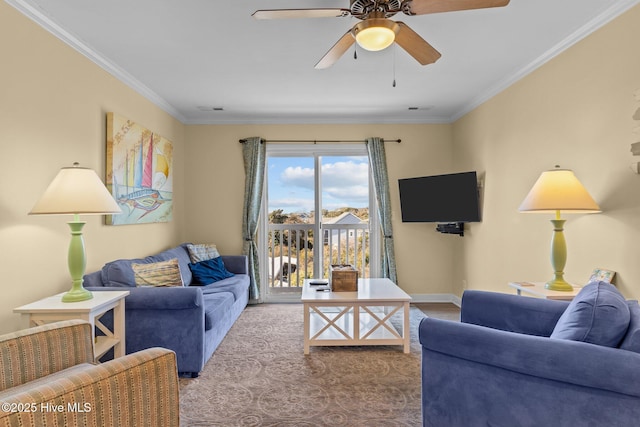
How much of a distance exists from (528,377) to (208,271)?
345 cm

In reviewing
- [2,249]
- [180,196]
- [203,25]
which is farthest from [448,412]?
[180,196]

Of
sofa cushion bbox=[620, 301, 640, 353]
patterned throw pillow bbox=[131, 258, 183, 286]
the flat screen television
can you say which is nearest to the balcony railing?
the flat screen television

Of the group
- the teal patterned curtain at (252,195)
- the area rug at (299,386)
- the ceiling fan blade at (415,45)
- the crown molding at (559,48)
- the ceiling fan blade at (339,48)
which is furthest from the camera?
the teal patterned curtain at (252,195)

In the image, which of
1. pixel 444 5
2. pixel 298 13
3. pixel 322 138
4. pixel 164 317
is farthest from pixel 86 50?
pixel 322 138

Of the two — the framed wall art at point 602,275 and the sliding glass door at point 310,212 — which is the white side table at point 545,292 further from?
the sliding glass door at point 310,212

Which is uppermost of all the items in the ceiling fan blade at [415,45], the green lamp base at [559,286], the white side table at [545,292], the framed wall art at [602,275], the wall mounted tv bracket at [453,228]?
the ceiling fan blade at [415,45]

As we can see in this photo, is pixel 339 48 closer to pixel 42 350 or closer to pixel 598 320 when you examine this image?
pixel 598 320

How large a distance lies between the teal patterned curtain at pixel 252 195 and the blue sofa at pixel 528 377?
3.41m

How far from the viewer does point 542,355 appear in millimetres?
1315

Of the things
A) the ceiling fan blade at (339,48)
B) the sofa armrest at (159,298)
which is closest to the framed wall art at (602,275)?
the ceiling fan blade at (339,48)

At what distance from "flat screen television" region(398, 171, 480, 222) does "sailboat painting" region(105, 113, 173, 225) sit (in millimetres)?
3032

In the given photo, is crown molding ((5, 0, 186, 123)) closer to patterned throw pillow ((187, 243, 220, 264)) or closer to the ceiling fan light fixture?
patterned throw pillow ((187, 243, 220, 264))

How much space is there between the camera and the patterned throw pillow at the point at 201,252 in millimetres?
4168

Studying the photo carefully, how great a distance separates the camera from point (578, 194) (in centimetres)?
231
